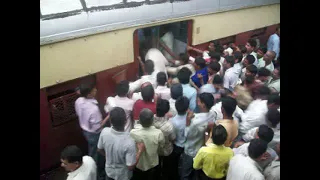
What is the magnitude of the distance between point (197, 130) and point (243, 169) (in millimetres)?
617

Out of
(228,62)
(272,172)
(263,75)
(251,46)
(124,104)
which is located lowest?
(272,172)

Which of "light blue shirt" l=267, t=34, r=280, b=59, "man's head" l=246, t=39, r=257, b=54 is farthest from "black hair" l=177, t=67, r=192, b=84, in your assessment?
"light blue shirt" l=267, t=34, r=280, b=59

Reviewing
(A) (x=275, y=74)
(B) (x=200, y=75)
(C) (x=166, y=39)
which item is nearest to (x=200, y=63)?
(B) (x=200, y=75)

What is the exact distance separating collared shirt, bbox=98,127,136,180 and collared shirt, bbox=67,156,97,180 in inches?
10.2

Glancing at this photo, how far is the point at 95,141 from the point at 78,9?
118 centimetres

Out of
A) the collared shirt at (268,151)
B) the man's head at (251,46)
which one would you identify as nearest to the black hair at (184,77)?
the collared shirt at (268,151)

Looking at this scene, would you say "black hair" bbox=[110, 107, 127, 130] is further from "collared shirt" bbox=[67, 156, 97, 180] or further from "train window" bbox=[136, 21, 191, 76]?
"train window" bbox=[136, 21, 191, 76]

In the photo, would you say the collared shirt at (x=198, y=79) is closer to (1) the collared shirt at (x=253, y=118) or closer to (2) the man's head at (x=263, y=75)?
(2) the man's head at (x=263, y=75)

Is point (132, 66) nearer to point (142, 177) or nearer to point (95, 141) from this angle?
point (95, 141)

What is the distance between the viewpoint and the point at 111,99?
305cm

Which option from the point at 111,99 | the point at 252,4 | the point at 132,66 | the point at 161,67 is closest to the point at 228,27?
the point at 252,4

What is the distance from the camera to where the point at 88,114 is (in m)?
2.93

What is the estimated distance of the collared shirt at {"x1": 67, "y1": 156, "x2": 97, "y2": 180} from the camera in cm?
214

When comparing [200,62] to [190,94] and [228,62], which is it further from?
[190,94]
